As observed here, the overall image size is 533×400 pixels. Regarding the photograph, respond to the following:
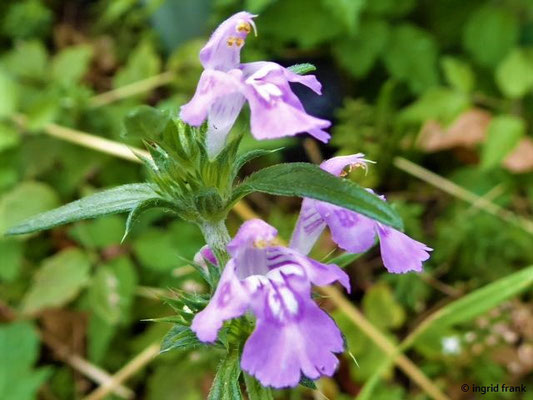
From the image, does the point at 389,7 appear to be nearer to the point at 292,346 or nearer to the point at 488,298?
the point at 488,298

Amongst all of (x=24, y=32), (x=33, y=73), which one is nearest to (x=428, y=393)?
(x=33, y=73)

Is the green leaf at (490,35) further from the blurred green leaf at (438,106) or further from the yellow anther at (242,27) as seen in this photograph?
the yellow anther at (242,27)

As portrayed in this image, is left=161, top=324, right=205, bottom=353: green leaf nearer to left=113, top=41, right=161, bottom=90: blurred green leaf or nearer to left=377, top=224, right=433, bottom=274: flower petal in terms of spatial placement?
left=377, top=224, right=433, bottom=274: flower petal

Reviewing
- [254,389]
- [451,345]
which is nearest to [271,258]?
[254,389]

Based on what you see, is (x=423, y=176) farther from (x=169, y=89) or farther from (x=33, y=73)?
(x=33, y=73)

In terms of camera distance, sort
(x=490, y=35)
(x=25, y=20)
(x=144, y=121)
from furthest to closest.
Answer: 1. (x=25, y=20)
2. (x=490, y=35)
3. (x=144, y=121)

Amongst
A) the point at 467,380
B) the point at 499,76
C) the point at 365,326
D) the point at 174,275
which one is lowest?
the point at 467,380
